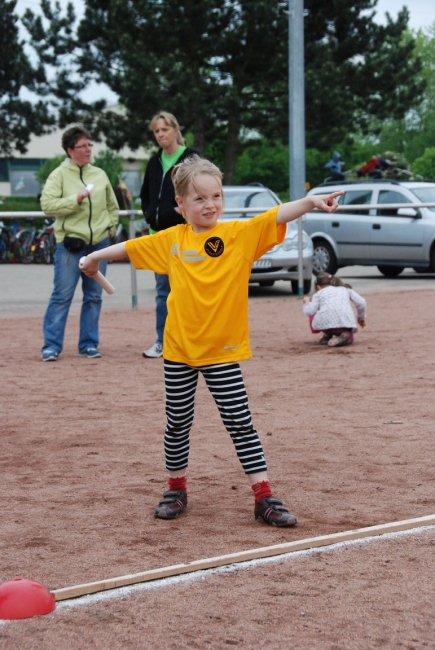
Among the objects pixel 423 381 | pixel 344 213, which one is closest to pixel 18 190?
pixel 344 213

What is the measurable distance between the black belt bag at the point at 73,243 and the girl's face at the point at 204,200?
5265 millimetres

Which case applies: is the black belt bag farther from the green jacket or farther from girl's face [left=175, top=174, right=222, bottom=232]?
girl's face [left=175, top=174, right=222, bottom=232]

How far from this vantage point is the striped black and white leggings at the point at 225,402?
15.8 feet

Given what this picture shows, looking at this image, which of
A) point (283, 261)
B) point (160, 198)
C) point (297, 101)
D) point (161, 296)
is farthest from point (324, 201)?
point (297, 101)

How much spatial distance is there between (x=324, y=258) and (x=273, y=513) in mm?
15421

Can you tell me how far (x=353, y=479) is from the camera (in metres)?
5.50

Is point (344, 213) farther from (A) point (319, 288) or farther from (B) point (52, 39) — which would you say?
(B) point (52, 39)

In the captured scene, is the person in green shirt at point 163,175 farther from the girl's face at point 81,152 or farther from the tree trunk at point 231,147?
the tree trunk at point 231,147

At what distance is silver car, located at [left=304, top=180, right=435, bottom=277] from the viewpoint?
18.7 m

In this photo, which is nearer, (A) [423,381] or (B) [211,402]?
(B) [211,402]

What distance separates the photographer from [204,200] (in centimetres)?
471

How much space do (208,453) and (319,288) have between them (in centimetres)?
470

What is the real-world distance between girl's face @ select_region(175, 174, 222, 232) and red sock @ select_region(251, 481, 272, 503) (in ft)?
3.79

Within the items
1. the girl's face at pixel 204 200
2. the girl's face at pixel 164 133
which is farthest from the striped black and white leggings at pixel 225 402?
the girl's face at pixel 164 133
